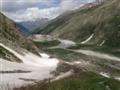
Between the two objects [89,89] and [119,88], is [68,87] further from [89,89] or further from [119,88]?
[119,88]

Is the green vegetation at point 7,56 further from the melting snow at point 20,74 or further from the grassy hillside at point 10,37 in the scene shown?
the grassy hillside at point 10,37

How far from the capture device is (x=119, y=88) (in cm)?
2345

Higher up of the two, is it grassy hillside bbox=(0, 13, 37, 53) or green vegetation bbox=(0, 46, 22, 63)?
grassy hillside bbox=(0, 13, 37, 53)

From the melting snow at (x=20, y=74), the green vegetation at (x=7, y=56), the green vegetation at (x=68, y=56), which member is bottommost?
the green vegetation at (x=68, y=56)

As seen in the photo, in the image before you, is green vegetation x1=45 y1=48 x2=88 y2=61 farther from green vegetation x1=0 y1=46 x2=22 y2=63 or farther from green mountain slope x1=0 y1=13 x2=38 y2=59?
green vegetation x1=0 y1=46 x2=22 y2=63

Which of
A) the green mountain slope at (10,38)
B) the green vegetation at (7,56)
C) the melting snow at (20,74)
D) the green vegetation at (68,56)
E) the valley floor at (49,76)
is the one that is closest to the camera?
the valley floor at (49,76)

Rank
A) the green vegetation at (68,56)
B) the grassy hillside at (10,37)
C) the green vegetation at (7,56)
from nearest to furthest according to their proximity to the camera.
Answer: the green vegetation at (7,56)
the grassy hillside at (10,37)
the green vegetation at (68,56)

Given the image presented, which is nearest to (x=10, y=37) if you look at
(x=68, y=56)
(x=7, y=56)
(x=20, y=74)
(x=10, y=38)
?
(x=10, y=38)

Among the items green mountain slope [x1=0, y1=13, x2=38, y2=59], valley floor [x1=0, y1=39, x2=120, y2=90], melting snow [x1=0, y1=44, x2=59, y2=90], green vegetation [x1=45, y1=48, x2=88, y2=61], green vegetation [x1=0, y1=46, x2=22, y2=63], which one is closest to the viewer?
valley floor [x1=0, y1=39, x2=120, y2=90]

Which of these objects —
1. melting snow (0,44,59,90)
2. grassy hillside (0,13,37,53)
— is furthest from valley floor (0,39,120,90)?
grassy hillside (0,13,37,53)

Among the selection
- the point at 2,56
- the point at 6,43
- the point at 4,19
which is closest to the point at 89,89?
the point at 2,56

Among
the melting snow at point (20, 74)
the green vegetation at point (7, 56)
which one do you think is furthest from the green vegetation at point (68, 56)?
the melting snow at point (20, 74)

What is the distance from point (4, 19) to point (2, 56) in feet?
→ 76.4

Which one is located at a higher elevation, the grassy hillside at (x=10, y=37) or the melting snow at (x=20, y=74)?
the grassy hillside at (x=10, y=37)
